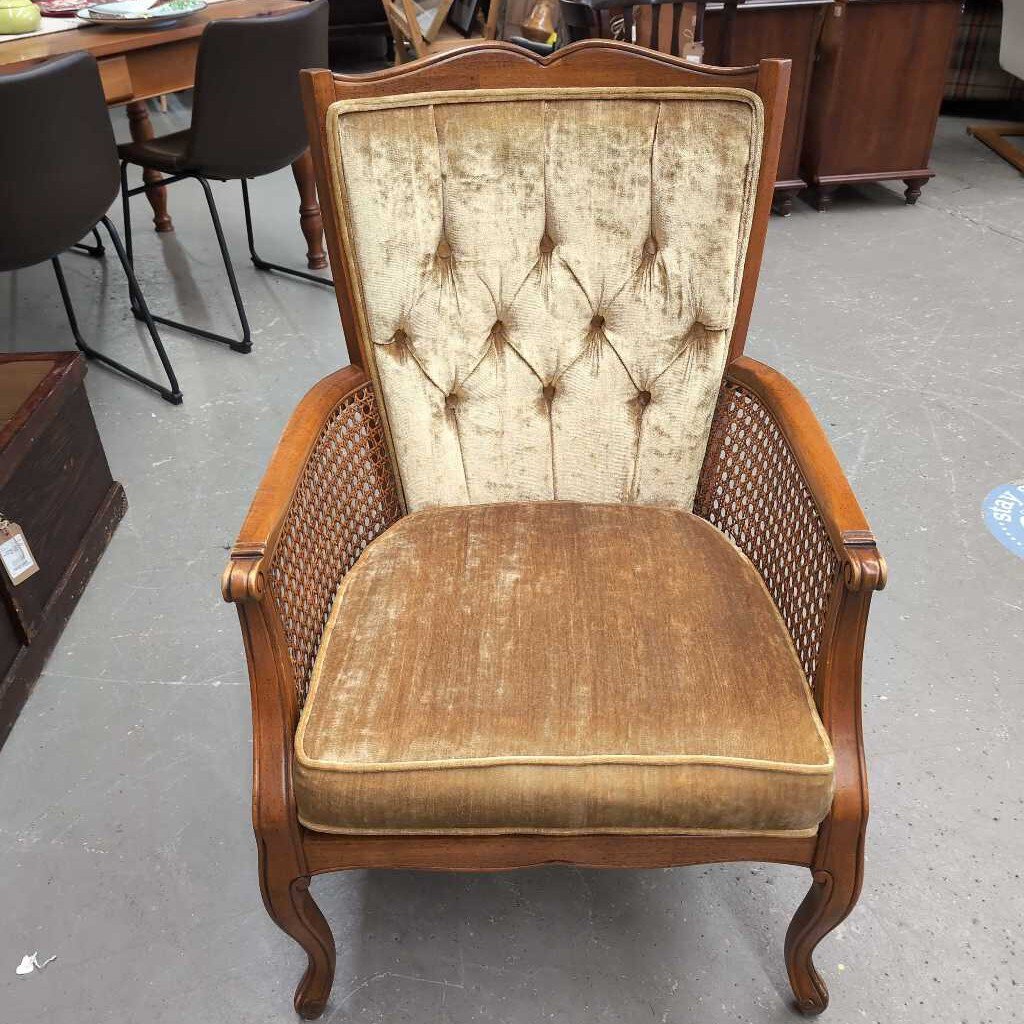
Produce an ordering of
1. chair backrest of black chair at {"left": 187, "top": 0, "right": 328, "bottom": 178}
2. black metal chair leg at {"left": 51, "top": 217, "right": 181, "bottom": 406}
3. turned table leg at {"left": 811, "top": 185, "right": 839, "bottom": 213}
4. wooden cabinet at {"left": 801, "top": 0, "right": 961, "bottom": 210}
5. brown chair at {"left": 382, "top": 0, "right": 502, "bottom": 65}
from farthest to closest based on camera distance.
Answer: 1. brown chair at {"left": 382, "top": 0, "right": 502, "bottom": 65}
2. turned table leg at {"left": 811, "top": 185, "right": 839, "bottom": 213}
3. wooden cabinet at {"left": 801, "top": 0, "right": 961, "bottom": 210}
4. black metal chair leg at {"left": 51, "top": 217, "right": 181, "bottom": 406}
5. chair backrest of black chair at {"left": 187, "top": 0, "right": 328, "bottom": 178}

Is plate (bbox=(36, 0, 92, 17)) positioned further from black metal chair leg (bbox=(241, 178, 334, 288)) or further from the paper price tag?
the paper price tag

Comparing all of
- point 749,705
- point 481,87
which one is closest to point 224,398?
point 481,87

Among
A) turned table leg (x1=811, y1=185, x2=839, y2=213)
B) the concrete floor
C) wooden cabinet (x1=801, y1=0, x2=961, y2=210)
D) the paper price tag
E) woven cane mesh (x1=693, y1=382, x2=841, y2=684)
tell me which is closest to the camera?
woven cane mesh (x1=693, y1=382, x2=841, y2=684)

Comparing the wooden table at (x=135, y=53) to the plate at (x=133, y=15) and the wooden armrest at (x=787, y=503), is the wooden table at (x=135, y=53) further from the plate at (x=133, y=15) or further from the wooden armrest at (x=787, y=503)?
the wooden armrest at (x=787, y=503)

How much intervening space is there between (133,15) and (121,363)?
0.88 meters

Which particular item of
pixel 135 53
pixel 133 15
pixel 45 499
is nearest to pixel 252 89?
pixel 135 53

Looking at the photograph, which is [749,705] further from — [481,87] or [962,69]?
[962,69]

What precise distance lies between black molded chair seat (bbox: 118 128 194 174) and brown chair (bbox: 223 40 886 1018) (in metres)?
1.43

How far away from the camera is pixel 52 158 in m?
1.86

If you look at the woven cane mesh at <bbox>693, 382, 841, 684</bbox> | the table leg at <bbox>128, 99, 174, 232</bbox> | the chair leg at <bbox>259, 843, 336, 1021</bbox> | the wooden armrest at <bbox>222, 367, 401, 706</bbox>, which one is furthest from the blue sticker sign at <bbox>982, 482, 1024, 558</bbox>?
the table leg at <bbox>128, 99, 174, 232</bbox>

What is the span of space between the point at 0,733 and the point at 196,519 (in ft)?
1.98

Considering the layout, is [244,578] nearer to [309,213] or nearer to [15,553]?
[15,553]

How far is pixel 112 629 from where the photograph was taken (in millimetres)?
Answer: 1637

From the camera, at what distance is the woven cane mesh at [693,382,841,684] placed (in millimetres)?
990
